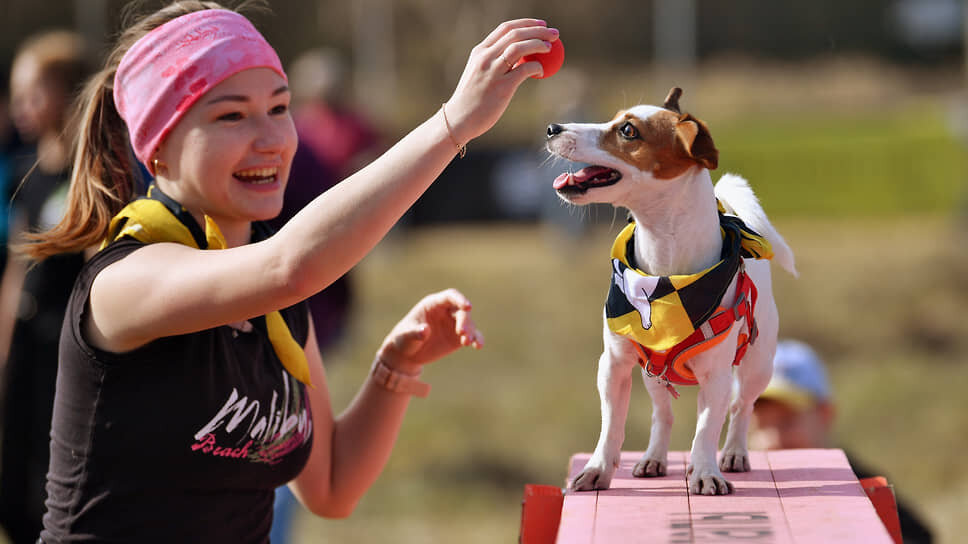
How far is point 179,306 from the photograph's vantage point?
1.79 metres

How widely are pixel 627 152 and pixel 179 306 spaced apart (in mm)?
715

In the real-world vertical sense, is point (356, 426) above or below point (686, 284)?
below

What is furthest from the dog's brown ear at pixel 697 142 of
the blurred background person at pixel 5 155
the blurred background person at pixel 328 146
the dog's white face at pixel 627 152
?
the blurred background person at pixel 5 155

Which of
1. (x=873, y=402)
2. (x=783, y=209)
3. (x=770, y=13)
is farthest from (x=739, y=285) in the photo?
(x=770, y=13)

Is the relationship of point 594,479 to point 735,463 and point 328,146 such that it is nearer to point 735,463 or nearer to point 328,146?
point 735,463

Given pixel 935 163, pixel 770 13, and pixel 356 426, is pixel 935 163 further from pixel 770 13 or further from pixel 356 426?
pixel 356 426

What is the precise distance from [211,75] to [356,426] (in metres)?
0.88

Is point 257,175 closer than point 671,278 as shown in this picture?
No

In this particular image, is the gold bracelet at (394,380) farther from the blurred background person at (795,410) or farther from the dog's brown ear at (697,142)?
the blurred background person at (795,410)

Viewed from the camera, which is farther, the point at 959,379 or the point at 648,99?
the point at 959,379

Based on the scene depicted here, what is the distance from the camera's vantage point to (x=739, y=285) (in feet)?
5.98

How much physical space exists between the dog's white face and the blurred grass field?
15.1 inches

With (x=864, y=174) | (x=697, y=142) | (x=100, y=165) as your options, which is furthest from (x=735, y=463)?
(x=864, y=174)

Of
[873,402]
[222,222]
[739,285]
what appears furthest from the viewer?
[873,402]
